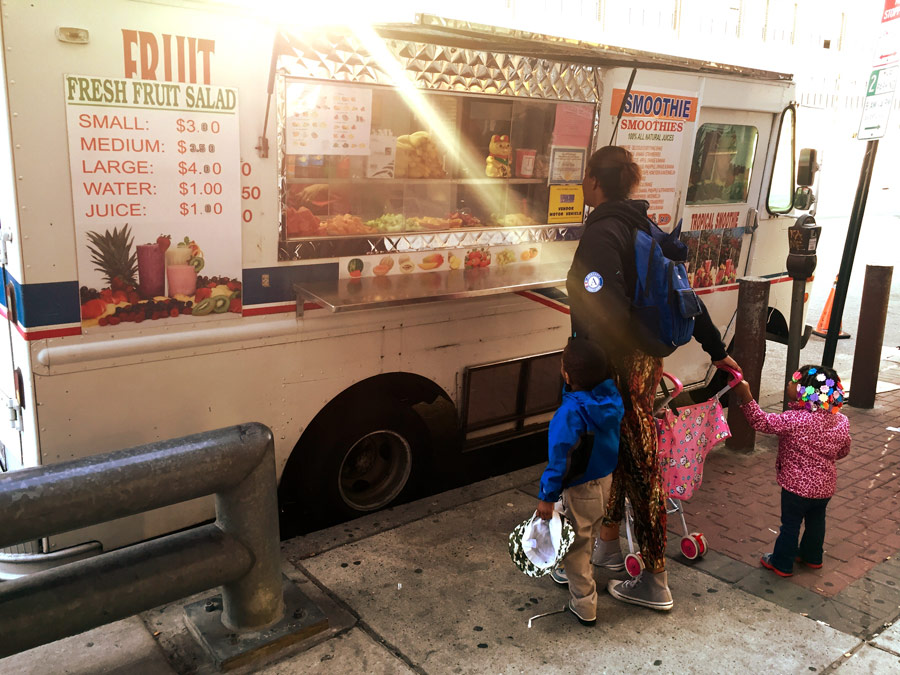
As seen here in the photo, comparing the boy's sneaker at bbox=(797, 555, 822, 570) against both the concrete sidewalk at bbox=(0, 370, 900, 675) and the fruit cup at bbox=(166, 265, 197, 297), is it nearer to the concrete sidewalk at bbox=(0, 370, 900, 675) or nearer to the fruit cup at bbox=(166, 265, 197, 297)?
the concrete sidewalk at bbox=(0, 370, 900, 675)

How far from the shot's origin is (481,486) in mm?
5211

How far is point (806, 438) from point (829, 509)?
1.42 m

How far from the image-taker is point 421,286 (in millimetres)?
4254

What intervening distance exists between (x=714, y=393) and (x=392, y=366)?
180 centimetres

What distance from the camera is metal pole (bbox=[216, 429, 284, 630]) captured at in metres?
3.37

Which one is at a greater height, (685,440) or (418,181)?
(418,181)

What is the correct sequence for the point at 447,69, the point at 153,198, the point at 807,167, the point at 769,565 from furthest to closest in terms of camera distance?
the point at 807,167 < the point at 447,69 < the point at 769,565 < the point at 153,198

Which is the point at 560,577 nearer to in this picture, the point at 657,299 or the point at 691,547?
the point at 691,547

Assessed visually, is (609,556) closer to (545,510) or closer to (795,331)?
(545,510)

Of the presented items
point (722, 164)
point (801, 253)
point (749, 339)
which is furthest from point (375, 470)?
point (722, 164)

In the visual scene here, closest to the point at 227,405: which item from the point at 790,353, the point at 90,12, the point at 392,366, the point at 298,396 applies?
the point at 298,396

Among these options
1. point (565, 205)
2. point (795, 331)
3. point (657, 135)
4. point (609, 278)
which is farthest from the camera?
point (795, 331)

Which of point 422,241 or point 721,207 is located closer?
point 422,241

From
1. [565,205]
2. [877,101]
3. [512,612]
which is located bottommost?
[512,612]
